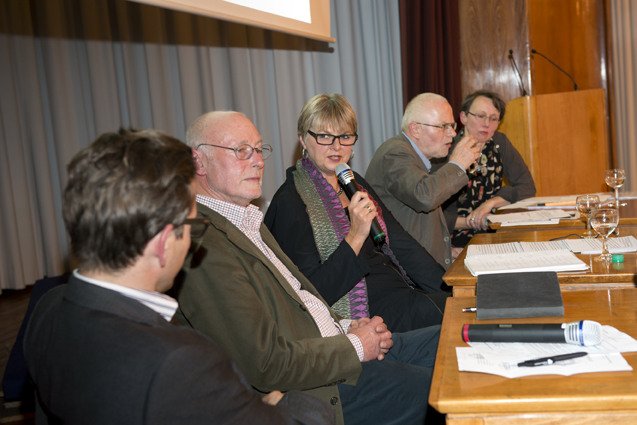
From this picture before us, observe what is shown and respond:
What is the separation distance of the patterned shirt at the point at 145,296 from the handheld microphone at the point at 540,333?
0.57 metres

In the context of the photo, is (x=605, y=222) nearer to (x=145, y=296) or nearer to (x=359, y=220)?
(x=359, y=220)

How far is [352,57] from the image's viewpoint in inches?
155

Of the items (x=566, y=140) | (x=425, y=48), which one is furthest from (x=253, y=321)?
(x=566, y=140)

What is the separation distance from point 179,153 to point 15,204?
2238mm

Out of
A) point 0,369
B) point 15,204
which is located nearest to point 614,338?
point 0,369

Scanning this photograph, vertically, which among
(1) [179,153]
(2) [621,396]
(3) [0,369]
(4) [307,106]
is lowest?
(3) [0,369]

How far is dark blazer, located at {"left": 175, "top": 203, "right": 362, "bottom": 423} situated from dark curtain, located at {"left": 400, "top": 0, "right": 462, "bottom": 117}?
3.06 m

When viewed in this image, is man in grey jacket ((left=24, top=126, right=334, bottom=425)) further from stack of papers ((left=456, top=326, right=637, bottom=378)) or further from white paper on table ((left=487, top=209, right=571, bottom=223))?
white paper on table ((left=487, top=209, right=571, bottom=223))

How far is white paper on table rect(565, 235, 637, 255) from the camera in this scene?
1603 mm

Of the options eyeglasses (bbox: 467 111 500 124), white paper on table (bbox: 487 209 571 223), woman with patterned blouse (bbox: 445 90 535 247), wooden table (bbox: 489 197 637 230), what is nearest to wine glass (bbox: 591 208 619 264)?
wooden table (bbox: 489 197 637 230)

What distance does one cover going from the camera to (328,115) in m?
2.11

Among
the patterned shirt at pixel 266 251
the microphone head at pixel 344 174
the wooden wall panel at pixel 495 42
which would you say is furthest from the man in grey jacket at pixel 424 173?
the wooden wall panel at pixel 495 42

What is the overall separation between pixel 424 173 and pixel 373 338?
130 cm

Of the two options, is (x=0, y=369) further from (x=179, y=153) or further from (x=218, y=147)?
(x=179, y=153)
